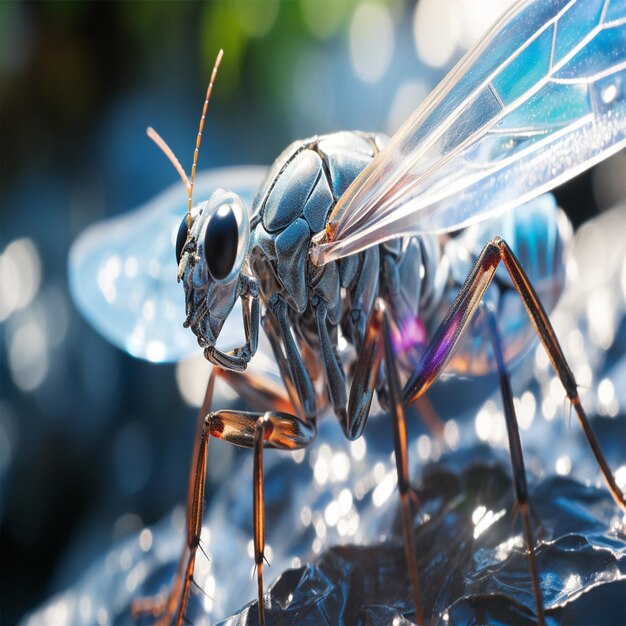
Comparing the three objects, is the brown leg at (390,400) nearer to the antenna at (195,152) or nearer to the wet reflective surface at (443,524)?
the wet reflective surface at (443,524)

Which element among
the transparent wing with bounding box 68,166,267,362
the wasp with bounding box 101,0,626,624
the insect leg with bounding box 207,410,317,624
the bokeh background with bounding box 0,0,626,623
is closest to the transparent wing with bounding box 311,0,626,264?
the wasp with bounding box 101,0,626,624

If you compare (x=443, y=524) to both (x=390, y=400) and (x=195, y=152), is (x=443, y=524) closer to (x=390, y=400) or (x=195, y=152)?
(x=390, y=400)

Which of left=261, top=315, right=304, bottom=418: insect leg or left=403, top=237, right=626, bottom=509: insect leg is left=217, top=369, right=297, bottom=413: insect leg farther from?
left=403, top=237, right=626, bottom=509: insect leg

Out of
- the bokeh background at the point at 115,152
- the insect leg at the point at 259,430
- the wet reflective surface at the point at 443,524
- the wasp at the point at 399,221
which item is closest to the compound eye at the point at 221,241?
the wasp at the point at 399,221

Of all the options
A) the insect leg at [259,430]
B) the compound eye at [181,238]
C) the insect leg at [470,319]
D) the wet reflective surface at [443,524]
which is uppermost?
the compound eye at [181,238]

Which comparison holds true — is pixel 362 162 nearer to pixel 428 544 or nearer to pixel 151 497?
pixel 428 544
